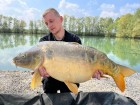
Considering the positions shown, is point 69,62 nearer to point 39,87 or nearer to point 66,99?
point 66,99

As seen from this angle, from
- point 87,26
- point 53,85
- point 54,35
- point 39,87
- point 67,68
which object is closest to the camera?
point 67,68

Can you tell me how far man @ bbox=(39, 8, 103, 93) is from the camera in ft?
8.13

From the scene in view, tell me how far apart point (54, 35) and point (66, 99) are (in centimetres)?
69

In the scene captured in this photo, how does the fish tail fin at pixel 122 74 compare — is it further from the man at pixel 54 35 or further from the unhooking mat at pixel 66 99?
the unhooking mat at pixel 66 99

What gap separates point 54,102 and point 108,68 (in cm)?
82

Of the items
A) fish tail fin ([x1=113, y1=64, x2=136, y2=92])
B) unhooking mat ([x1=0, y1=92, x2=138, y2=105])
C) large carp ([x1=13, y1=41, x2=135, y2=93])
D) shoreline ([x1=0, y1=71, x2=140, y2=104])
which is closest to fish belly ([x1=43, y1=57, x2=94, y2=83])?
large carp ([x1=13, y1=41, x2=135, y2=93])

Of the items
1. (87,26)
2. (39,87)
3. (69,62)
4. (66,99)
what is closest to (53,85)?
(66,99)

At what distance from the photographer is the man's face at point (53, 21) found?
2.49m

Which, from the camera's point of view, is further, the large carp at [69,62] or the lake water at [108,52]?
the lake water at [108,52]

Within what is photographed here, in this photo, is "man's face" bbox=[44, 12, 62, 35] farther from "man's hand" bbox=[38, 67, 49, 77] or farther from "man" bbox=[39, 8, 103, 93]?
"man's hand" bbox=[38, 67, 49, 77]

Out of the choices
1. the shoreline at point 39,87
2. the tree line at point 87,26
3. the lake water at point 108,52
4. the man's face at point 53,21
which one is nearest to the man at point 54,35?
the man's face at point 53,21

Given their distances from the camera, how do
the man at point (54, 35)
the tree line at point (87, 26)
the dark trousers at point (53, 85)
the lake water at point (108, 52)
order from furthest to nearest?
the tree line at point (87, 26) < the lake water at point (108, 52) < the dark trousers at point (53, 85) < the man at point (54, 35)

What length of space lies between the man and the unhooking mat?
183mm

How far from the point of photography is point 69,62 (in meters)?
2.11
